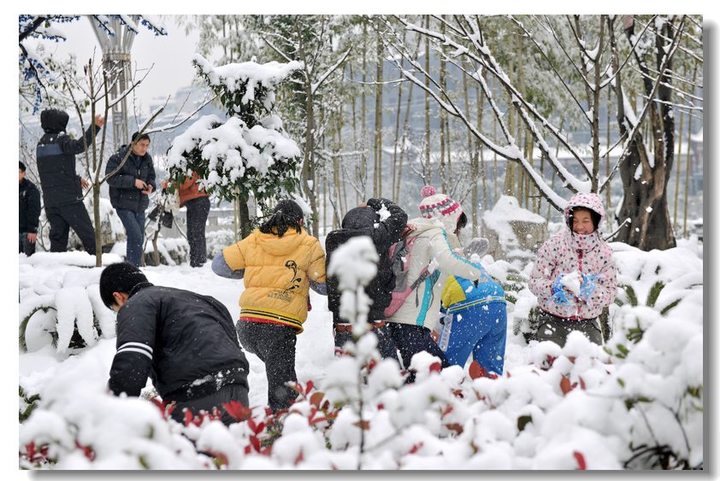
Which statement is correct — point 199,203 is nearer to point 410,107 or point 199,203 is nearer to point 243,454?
point 410,107

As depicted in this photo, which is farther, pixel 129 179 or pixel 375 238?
pixel 129 179

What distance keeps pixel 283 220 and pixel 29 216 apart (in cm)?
144

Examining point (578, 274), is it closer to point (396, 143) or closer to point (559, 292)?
point (559, 292)

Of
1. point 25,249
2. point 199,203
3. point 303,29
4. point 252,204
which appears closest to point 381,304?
point 303,29

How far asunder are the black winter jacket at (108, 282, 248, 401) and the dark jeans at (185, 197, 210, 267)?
124 inches

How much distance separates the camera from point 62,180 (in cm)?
393

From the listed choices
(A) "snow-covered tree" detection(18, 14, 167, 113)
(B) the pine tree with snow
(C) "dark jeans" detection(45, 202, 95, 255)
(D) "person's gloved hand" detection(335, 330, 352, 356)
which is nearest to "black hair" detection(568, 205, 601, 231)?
(D) "person's gloved hand" detection(335, 330, 352, 356)

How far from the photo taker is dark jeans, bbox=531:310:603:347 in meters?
3.29

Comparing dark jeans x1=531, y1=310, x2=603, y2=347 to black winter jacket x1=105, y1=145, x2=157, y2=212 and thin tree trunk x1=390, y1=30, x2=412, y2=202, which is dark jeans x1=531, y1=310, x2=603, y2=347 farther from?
black winter jacket x1=105, y1=145, x2=157, y2=212

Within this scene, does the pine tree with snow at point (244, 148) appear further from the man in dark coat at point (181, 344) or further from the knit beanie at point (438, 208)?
the man in dark coat at point (181, 344)

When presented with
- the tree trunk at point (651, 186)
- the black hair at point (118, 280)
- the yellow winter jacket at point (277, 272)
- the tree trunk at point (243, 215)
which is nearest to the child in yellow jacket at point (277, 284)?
the yellow winter jacket at point (277, 272)

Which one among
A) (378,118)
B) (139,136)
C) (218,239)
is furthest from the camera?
(218,239)

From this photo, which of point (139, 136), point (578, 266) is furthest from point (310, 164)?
point (578, 266)
